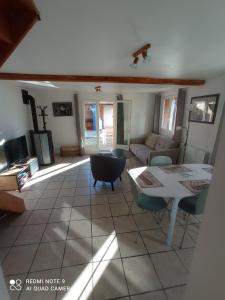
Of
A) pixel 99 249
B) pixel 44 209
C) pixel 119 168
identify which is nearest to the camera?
pixel 99 249

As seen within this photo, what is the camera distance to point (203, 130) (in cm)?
346

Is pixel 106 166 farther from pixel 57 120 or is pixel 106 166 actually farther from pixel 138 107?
pixel 138 107

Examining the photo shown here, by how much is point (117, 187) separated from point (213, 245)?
2.76 meters

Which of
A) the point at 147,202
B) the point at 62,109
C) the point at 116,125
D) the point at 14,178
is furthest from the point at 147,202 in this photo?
the point at 62,109

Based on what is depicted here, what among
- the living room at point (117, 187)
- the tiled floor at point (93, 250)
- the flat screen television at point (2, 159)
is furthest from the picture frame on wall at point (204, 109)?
the flat screen television at point (2, 159)

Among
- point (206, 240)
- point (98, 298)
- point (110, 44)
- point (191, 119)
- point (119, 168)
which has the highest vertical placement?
point (110, 44)

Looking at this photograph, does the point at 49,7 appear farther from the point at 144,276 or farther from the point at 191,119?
the point at 191,119

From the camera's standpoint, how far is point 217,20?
1.21m

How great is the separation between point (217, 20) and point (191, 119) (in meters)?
2.86

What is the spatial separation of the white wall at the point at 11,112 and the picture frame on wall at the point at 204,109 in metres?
4.41

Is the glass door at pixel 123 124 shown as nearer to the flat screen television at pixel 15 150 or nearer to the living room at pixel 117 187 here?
the living room at pixel 117 187

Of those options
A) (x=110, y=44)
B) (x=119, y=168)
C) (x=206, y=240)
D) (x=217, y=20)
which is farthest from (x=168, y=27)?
(x=119, y=168)

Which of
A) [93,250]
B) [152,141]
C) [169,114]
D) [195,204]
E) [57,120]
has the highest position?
[169,114]

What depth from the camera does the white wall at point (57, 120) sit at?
5.06 meters
